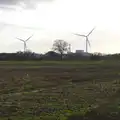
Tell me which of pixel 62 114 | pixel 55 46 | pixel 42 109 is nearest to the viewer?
pixel 62 114

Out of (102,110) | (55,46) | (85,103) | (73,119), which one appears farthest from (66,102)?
(55,46)

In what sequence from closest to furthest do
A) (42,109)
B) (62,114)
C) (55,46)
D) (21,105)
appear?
(62,114)
(42,109)
(21,105)
(55,46)

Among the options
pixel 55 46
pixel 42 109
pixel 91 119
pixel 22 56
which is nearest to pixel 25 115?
pixel 42 109

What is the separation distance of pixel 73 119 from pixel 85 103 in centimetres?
604

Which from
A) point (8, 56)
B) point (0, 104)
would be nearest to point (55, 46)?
point (8, 56)

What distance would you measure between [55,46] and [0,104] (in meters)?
173

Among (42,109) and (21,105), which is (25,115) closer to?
(42,109)

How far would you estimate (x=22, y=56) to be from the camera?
156 meters

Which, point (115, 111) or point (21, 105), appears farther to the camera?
point (21, 105)

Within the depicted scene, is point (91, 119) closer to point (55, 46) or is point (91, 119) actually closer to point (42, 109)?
point (42, 109)

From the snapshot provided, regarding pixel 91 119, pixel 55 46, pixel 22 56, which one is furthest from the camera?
pixel 55 46

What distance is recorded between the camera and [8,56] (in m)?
165

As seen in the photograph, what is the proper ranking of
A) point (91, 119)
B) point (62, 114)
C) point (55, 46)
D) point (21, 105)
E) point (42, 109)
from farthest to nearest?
point (55, 46)
point (21, 105)
point (42, 109)
point (62, 114)
point (91, 119)

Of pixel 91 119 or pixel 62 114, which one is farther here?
pixel 62 114
